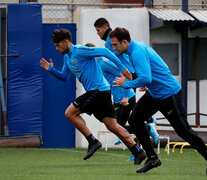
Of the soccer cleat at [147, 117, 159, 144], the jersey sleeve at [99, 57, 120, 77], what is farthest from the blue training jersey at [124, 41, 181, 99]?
the soccer cleat at [147, 117, 159, 144]

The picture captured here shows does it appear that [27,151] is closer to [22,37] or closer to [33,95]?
[33,95]

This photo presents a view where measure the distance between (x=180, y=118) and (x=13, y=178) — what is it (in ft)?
6.80

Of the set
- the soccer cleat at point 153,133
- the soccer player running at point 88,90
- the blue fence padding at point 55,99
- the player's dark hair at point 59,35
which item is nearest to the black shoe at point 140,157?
the soccer player running at point 88,90

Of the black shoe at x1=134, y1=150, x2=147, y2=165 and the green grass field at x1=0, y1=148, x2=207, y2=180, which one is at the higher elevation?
the black shoe at x1=134, y1=150, x2=147, y2=165

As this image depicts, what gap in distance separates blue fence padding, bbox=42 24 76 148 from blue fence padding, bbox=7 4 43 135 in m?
0.33

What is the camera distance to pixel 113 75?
11094 millimetres

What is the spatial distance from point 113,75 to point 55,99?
473cm

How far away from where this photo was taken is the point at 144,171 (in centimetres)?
816

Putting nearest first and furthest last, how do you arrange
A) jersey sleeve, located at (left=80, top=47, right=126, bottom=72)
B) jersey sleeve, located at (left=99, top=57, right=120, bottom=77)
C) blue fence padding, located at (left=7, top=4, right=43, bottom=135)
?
jersey sleeve, located at (left=80, top=47, right=126, bottom=72)
jersey sleeve, located at (left=99, top=57, right=120, bottom=77)
blue fence padding, located at (left=7, top=4, right=43, bottom=135)

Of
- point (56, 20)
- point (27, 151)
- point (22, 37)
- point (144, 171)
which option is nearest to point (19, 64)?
point (22, 37)

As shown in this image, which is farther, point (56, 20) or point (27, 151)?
point (56, 20)

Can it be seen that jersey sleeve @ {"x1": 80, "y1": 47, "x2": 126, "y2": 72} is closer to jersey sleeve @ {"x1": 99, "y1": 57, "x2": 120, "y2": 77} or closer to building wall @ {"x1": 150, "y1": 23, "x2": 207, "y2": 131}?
jersey sleeve @ {"x1": 99, "y1": 57, "x2": 120, "y2": 77}

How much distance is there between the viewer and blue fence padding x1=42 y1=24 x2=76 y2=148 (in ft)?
51.0

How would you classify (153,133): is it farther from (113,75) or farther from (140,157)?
(140,157)
